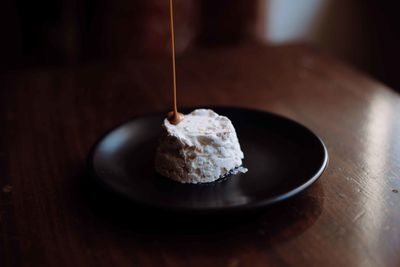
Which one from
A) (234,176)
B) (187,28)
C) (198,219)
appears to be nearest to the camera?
(198,219)

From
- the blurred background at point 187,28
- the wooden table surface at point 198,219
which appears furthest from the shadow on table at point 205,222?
the blurred background at point 187,28

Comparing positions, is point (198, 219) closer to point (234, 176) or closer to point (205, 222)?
point (205, 222)

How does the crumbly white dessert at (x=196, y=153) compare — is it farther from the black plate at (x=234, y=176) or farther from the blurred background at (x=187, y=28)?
the blurred background at (x=187, y=28)

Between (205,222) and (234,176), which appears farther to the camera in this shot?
(234,176)

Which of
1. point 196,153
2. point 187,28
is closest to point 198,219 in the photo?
point 196,153

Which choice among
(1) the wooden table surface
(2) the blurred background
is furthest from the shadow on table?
(2) the blurred background

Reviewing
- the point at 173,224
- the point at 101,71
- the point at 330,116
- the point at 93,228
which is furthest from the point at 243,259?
the point at 101,71

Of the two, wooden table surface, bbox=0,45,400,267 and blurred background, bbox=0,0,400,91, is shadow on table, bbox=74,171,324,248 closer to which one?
wooden table surface, bbox=0,45,400,267
